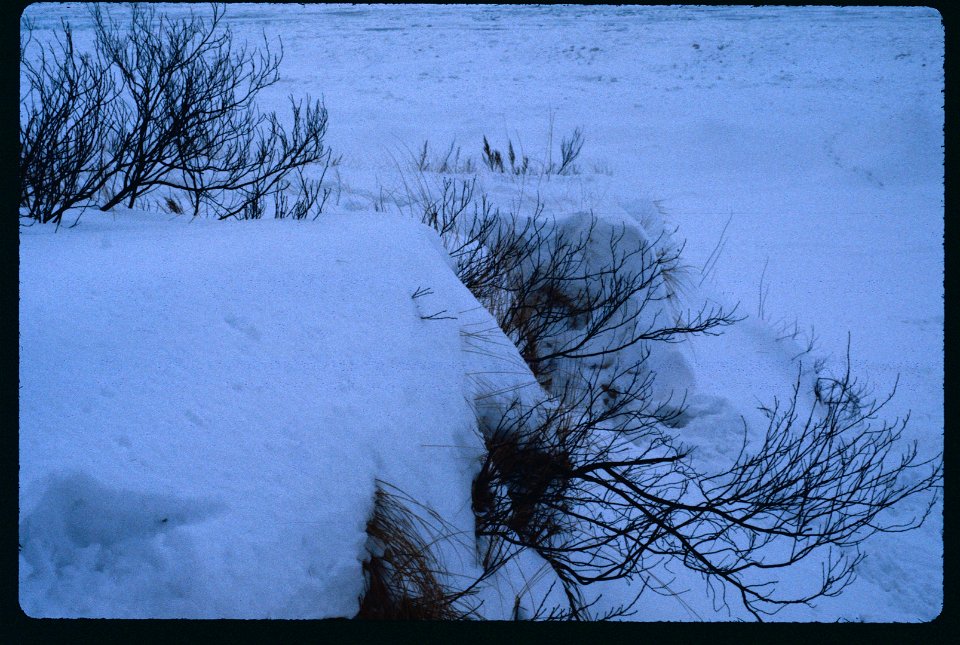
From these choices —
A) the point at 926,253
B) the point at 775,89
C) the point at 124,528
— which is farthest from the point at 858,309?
the point at 775,89

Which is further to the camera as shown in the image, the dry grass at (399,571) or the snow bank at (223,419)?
A: the dry grass at (399,571)

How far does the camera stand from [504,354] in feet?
8.61

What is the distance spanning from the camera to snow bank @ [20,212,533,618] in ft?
4.00

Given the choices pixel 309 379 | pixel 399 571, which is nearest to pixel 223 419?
pixel 309 379

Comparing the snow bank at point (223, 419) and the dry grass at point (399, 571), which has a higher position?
the snow bank at point (223, 419)

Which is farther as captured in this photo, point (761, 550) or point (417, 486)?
point (761, 550)

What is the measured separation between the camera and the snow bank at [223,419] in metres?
1.22

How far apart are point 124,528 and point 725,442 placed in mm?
3905

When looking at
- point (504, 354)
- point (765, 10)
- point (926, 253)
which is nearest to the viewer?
point (504, 354)

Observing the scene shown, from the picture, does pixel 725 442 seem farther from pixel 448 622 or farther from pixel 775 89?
pixel 775 89

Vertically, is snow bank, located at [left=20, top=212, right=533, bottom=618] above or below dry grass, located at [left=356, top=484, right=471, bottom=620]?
above

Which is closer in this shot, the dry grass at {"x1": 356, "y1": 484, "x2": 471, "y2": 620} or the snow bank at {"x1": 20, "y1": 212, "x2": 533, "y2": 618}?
the snow bank at {"x1": 20, "y1": 212, "x2": 533, "y2": 618}

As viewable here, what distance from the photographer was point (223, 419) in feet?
4.83

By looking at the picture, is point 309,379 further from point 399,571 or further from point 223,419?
point 399,571
